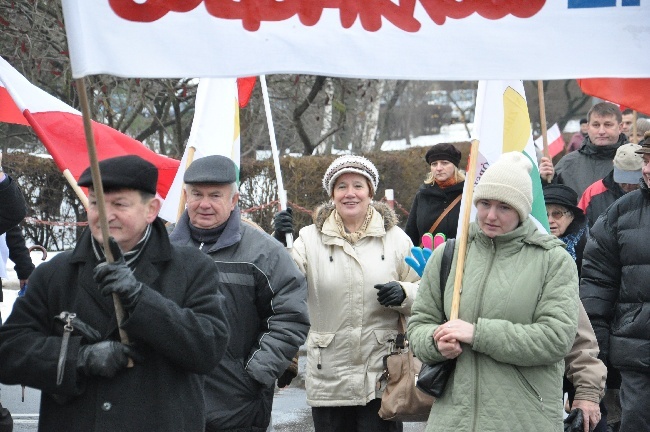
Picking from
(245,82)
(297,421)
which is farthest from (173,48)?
(297,421)

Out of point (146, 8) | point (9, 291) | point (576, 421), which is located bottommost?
point (9, 291)

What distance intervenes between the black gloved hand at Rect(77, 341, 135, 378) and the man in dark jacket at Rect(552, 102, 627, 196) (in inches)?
238

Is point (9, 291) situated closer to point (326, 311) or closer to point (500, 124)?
point (326, 311)

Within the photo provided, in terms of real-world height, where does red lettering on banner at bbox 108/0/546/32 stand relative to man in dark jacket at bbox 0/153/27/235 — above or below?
above

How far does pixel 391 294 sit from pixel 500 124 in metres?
1.01

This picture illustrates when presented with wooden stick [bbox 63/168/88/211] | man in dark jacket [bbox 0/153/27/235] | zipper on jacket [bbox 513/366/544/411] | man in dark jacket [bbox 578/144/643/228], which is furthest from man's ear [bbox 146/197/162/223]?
man in dark jacket [bbox 578/144/643/228]

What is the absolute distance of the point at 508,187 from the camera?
445 cm

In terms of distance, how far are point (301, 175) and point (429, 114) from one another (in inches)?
1215

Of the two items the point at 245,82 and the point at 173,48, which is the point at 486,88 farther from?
the point at 245,82

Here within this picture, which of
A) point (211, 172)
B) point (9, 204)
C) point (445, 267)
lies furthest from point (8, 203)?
point (445, 267)

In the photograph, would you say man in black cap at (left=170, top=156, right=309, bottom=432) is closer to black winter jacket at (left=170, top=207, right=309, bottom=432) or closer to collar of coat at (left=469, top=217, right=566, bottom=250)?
black winter jacket at (left=170, top=207, right=309, bottom=432)

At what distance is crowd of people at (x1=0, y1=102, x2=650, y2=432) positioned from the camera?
3.59 metres

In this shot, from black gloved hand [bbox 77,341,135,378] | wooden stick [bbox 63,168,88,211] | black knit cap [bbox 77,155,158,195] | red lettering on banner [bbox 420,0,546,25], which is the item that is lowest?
black gloved hand [bbox 77,341,135,378]

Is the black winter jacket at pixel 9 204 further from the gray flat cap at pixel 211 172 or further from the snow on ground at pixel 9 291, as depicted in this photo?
the snow on ground at pixel 9 291
